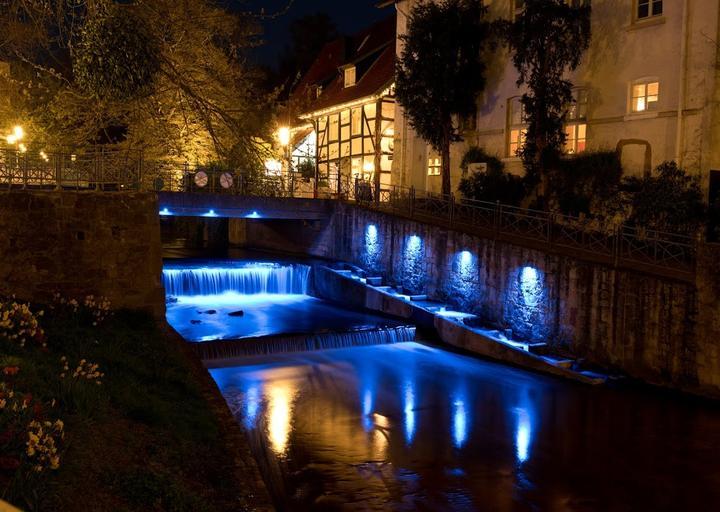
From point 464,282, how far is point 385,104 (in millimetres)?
13755

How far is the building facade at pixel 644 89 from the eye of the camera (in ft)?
59.9

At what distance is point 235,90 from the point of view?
90.2 feet

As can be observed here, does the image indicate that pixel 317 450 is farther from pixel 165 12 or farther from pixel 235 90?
pixel 235 90

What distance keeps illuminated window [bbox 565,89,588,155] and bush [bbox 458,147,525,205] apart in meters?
2.03

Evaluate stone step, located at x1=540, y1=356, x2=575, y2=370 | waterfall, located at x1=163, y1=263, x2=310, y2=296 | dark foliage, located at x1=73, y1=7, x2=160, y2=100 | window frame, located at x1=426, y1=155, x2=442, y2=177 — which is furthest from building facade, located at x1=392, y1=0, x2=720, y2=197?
dark foliage, located at x1=73, y1=7, x2=160, y2=100

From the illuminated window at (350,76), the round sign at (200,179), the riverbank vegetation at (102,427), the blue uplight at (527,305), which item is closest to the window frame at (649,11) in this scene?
the blue uplight at (527,305)

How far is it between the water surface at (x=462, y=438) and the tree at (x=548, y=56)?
313 inches

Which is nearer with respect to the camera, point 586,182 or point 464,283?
point 464,283

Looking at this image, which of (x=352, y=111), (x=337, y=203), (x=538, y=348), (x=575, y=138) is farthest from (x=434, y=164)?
(x=538, y=348)

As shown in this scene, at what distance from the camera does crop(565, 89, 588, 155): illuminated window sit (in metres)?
21.8

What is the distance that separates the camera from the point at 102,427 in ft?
24.7

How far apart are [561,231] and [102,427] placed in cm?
1434

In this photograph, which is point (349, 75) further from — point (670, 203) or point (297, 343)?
point (670, 203)

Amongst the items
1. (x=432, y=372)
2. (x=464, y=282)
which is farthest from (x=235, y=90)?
(x=432, y=372)
